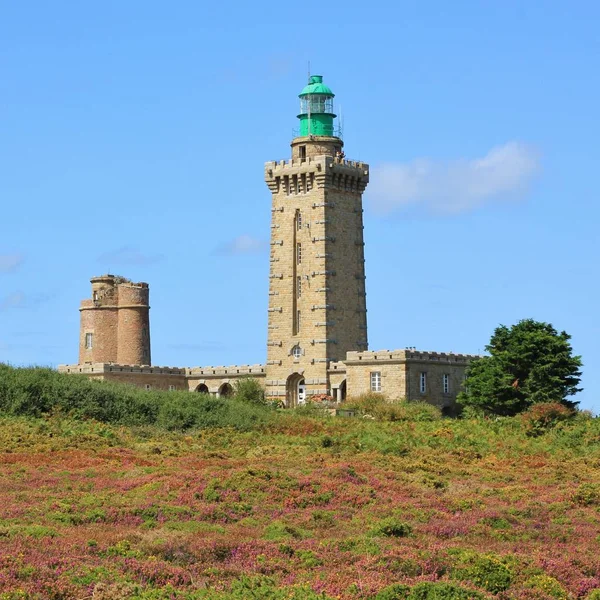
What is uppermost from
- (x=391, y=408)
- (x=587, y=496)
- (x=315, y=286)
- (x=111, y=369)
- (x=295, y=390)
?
(x=315, y=286)

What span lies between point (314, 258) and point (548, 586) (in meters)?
46.2

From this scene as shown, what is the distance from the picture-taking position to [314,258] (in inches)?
2704

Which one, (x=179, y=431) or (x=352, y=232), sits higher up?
(x=352, y=232)

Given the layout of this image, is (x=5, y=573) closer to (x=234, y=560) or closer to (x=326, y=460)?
(x=234, y=560)

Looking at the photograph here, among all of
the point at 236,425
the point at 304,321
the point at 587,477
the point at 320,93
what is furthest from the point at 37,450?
the point at 320,93

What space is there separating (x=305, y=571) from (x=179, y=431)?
29.5m

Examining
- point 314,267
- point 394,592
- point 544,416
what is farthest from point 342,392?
point 394,592

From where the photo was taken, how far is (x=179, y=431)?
52719 millimetres

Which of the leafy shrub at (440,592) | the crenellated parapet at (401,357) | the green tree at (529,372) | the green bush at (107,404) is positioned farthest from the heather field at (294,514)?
the crenellated parapet at (401,357)

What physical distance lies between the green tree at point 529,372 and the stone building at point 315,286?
694 centimetres

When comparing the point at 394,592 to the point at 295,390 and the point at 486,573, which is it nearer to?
the point at 486,573

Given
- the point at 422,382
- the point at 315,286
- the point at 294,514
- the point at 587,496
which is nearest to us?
the point at 294,514

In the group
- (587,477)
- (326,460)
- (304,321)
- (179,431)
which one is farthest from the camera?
(304,321)

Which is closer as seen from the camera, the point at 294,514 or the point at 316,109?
the point at 294,514
